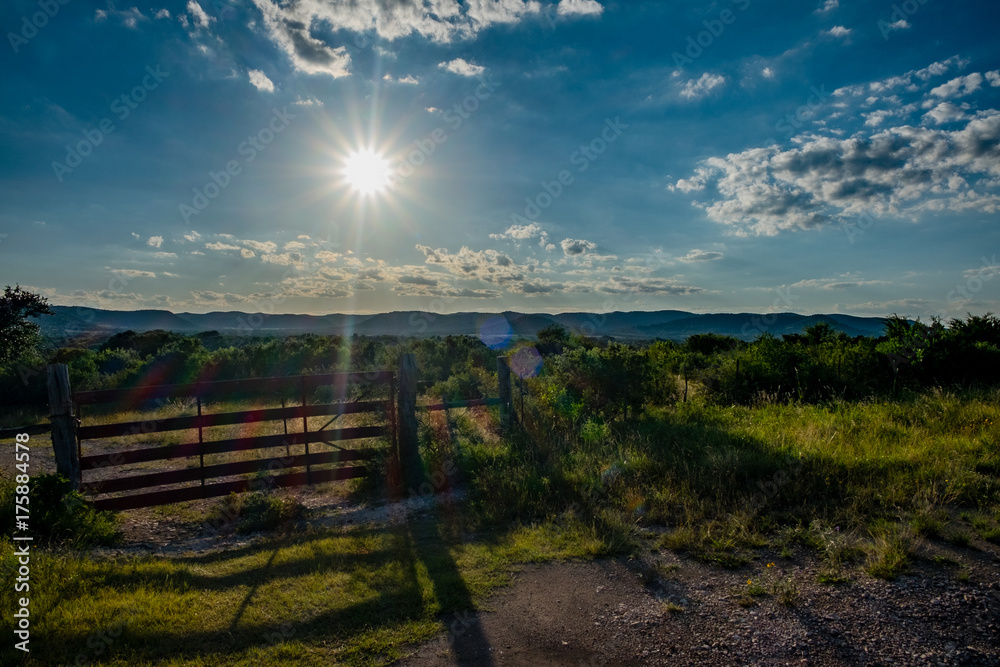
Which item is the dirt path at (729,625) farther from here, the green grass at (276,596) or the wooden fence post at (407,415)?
the wooden fence post at (407,415)

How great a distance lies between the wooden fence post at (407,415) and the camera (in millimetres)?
9094

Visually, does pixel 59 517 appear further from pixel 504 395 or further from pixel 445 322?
pixel 445 322

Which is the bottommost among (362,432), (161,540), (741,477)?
(161,540)

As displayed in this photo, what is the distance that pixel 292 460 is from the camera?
27.5ft

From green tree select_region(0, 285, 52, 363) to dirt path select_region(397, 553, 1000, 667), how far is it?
2625cm

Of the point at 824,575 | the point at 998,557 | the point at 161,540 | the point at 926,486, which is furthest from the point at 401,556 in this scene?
the point at 926,486

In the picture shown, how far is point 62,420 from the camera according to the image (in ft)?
23.4

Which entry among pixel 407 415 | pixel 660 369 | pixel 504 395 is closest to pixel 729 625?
pixel 407 415

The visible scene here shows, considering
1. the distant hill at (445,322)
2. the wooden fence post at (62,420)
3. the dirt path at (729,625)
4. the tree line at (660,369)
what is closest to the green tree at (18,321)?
the tree line at (660,369)

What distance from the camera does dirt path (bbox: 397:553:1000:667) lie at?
3812 millimetres

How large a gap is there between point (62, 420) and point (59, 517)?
1411mm

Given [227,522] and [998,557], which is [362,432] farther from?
[998,557]

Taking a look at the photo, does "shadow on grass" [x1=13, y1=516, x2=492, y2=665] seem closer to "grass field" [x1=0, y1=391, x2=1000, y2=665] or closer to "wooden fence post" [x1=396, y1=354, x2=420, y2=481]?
"grass field" [x1=0, y1=391, x2=1000, y2=665]

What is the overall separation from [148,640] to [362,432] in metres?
4.70
